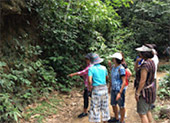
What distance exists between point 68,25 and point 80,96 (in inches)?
123

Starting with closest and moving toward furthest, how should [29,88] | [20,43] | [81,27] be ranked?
[29,88]
[20,43]
[81,27]

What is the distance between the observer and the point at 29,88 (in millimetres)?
4711

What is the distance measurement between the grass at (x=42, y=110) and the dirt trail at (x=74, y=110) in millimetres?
165

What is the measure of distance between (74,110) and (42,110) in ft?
3.54

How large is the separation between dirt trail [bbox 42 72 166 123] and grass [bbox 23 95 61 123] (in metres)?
0.16

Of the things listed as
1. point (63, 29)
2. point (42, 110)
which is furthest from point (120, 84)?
point (63, 29)

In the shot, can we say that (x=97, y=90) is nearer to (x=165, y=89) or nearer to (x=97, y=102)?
(x=97, y=102)

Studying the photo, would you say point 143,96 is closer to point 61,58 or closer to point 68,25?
point 61,58

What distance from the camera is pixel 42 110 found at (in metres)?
4.33

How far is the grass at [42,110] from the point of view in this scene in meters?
3.98

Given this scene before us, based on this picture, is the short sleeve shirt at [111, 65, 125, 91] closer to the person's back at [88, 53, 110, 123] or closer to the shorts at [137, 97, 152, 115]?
the person's back at [88, 53, 110, 123]

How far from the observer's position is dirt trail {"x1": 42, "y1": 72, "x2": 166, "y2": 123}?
13.8 ft

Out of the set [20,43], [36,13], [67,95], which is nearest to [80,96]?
[67,95]

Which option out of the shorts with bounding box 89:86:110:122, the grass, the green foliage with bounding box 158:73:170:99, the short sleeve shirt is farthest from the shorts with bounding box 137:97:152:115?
the green foliage with bounding box 158:73:170:99
